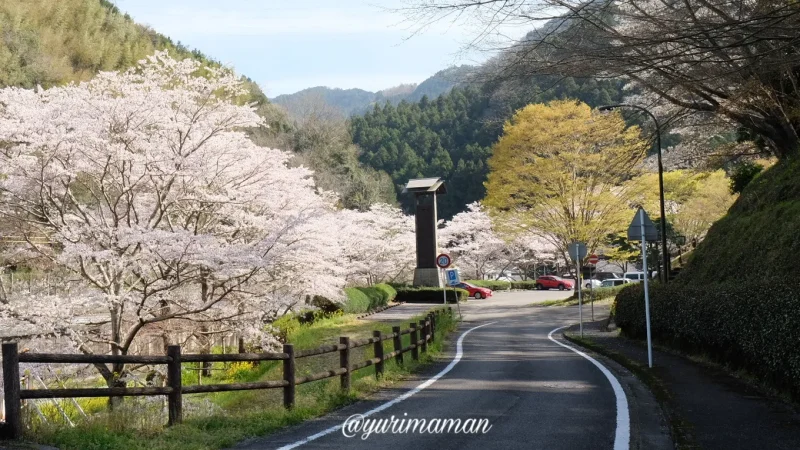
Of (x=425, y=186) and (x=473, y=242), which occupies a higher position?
Answer: (x=425, y=186)

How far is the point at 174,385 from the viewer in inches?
327

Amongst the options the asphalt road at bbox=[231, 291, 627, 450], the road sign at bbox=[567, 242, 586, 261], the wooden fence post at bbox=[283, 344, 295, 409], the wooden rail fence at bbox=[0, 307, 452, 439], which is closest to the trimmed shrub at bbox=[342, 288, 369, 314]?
the road sign at bbox=[567, 242, 586, 261]

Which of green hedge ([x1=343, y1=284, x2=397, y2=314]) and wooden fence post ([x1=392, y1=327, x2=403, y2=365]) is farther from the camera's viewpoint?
green hedge ([x1=343, y1=284, x2=397, y2=314])

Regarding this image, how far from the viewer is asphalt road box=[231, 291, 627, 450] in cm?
749

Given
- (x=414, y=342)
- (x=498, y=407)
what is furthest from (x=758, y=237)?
(x=498, y=407)

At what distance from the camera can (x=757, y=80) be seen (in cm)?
1233

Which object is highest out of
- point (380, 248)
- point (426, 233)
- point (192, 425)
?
point (426, 233)

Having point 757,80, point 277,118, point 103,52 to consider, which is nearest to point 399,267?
point 277,118

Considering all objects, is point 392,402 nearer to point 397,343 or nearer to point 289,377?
point 289,377

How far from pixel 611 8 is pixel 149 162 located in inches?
473

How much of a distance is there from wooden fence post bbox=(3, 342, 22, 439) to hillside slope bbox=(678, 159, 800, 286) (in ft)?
38.1

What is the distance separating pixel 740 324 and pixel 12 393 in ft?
33.4

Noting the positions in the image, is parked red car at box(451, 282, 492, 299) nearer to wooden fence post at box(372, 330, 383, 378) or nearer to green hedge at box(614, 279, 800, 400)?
green hedge at box(614, 279, 800, 400)

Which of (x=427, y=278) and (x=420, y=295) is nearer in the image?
(x=420, y=295)
